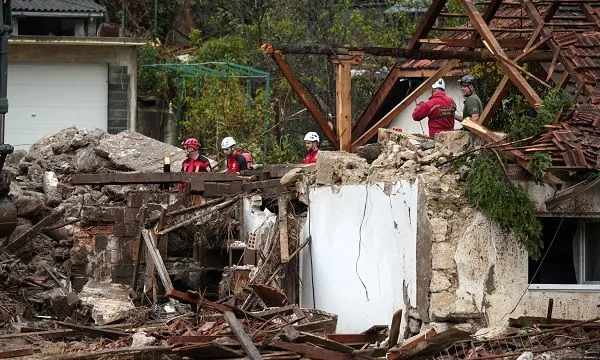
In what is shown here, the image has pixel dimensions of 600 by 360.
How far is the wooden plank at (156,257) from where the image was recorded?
18075 mm

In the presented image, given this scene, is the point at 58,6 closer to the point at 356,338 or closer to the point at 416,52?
the point at 416,52

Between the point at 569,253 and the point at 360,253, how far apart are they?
298 cm

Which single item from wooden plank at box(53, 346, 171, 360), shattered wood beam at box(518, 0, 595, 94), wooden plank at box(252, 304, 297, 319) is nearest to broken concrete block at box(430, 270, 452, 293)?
wooden plank at box(252, 304, 297, 319)

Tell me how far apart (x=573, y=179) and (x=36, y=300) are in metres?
8.57

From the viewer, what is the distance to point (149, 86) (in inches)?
1436

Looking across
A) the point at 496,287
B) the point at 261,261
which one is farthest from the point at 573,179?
the point at 261,261

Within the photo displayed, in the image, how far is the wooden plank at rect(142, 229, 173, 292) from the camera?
18.1m

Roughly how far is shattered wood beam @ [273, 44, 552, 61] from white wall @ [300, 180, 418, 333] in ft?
5.67

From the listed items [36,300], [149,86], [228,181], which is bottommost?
[36,300]

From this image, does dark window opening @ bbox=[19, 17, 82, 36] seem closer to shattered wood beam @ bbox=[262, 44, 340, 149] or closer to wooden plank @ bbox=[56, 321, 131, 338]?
shattered wood beam @ bbox=[262, 44, 340, 149]

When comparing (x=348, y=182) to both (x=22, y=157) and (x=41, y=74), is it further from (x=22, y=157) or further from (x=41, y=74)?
(x=41, y=74)

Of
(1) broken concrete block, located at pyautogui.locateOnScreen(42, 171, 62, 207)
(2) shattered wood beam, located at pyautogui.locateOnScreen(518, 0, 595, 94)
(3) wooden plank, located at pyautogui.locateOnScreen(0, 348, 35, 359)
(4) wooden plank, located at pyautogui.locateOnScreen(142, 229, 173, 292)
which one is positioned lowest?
(3) wooden plank, located at pyautogui.locateOnScreen(0, 348, 35, 359)

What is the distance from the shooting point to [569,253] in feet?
50.5

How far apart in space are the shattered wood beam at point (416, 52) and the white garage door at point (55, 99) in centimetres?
1695
